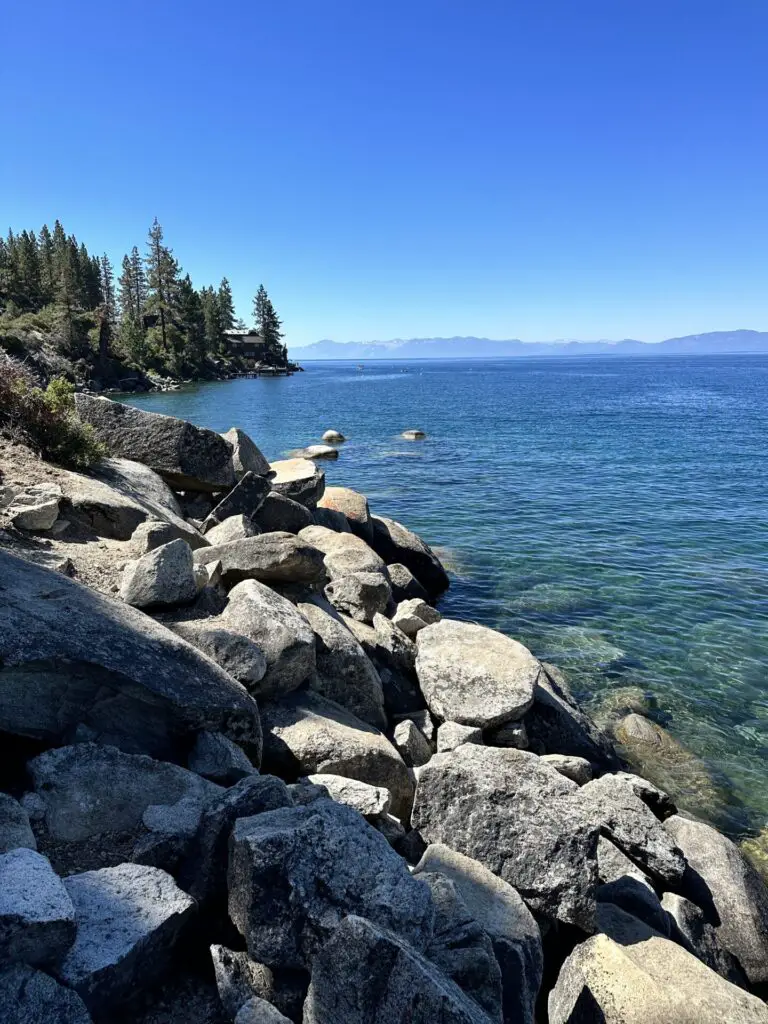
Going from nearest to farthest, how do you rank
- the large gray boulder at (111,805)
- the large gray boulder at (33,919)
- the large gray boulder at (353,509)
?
the large gray boulder at (33,919) < the large gray boulder at (111,805) < the large gray boulder at (353,509)

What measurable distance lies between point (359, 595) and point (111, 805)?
27.0ft

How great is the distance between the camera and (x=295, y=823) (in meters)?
4.88

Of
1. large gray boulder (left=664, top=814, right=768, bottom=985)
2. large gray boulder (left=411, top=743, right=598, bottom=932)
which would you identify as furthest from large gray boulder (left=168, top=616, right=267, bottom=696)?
large gray boulder (left=664, top=814, right=768, bottom=985)

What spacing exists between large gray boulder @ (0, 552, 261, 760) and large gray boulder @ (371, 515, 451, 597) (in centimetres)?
1364

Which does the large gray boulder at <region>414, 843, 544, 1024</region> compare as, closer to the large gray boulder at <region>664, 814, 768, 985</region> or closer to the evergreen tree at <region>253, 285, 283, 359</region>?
the large gray boulder at <region>664, 814, 768, 985</region>

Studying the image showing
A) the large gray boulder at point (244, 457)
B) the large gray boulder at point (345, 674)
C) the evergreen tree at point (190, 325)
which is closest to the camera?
the large gray boulder at point (345, 674)

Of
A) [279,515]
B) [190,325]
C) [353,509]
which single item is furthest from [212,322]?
[279,515]

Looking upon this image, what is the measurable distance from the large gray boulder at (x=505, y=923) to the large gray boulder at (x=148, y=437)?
1180 cm

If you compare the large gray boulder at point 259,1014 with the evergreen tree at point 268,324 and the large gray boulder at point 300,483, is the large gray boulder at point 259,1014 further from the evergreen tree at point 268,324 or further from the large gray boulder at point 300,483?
the evergreen tree at point 268,324

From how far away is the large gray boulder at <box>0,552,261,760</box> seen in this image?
6.02 m

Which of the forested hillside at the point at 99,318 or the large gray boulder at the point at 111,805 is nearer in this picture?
the large gray boulder at the point at 111,805

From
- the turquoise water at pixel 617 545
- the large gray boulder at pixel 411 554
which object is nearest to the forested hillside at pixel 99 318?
the turquoise water at pixel 617 545

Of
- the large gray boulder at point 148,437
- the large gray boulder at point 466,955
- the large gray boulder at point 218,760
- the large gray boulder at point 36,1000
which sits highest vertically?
the large gray boulder at point 148,437

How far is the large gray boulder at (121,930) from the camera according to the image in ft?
12.3
